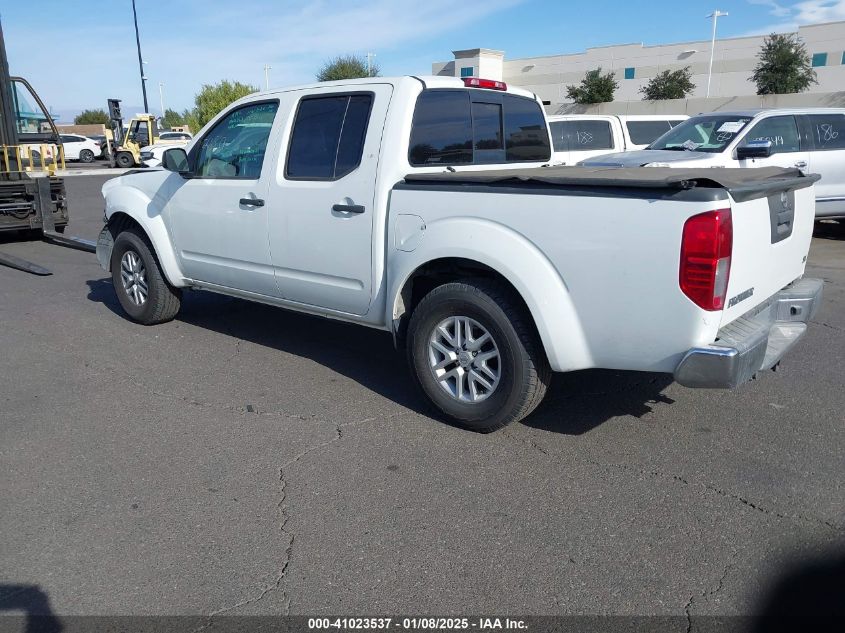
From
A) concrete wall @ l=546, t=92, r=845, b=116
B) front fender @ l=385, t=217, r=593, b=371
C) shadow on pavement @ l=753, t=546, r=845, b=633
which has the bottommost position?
shadow on pavement @ l=753, t=546, r=845, b=633

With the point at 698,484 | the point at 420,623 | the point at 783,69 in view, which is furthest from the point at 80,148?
the point at 420,623

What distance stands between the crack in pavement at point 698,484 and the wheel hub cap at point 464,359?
13.4 inches

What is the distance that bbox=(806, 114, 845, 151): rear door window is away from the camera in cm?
1081

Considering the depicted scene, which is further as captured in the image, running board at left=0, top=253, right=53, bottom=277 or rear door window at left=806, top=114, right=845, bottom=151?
rear door window at left=806, top=114, right=845, bottom=151

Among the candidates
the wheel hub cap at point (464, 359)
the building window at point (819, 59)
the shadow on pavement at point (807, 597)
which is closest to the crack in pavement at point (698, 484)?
the shadow on pavement at point (807, 597)

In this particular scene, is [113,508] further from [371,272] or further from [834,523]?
[834,523]

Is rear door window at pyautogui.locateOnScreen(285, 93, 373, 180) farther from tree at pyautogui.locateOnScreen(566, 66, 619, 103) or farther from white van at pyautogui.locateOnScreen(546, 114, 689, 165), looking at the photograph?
tree at pyautogui.locateOnScreen(566, 66, 619, 103)

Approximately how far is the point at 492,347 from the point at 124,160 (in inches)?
1323

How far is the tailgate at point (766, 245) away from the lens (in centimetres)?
348

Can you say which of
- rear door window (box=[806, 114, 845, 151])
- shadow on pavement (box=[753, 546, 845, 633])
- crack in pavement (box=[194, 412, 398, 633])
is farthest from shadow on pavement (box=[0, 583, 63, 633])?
rear door window (box=[806, 114, 845, 151])

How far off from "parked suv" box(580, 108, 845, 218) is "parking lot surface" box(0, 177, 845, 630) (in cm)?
528

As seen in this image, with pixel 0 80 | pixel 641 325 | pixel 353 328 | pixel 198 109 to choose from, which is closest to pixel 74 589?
pixel 641 325

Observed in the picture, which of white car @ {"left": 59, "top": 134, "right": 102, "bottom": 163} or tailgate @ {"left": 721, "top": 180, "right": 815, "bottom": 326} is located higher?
white car @ {"left": 59, "top": 134, "right": 102, "bottom": 163}

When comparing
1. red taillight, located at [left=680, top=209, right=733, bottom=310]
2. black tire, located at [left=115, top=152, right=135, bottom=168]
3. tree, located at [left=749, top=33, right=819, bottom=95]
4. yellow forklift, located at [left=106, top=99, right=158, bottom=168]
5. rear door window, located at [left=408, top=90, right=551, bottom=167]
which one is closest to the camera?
red taillight, located at [left=680, top=209, right=733, bottom=310]
